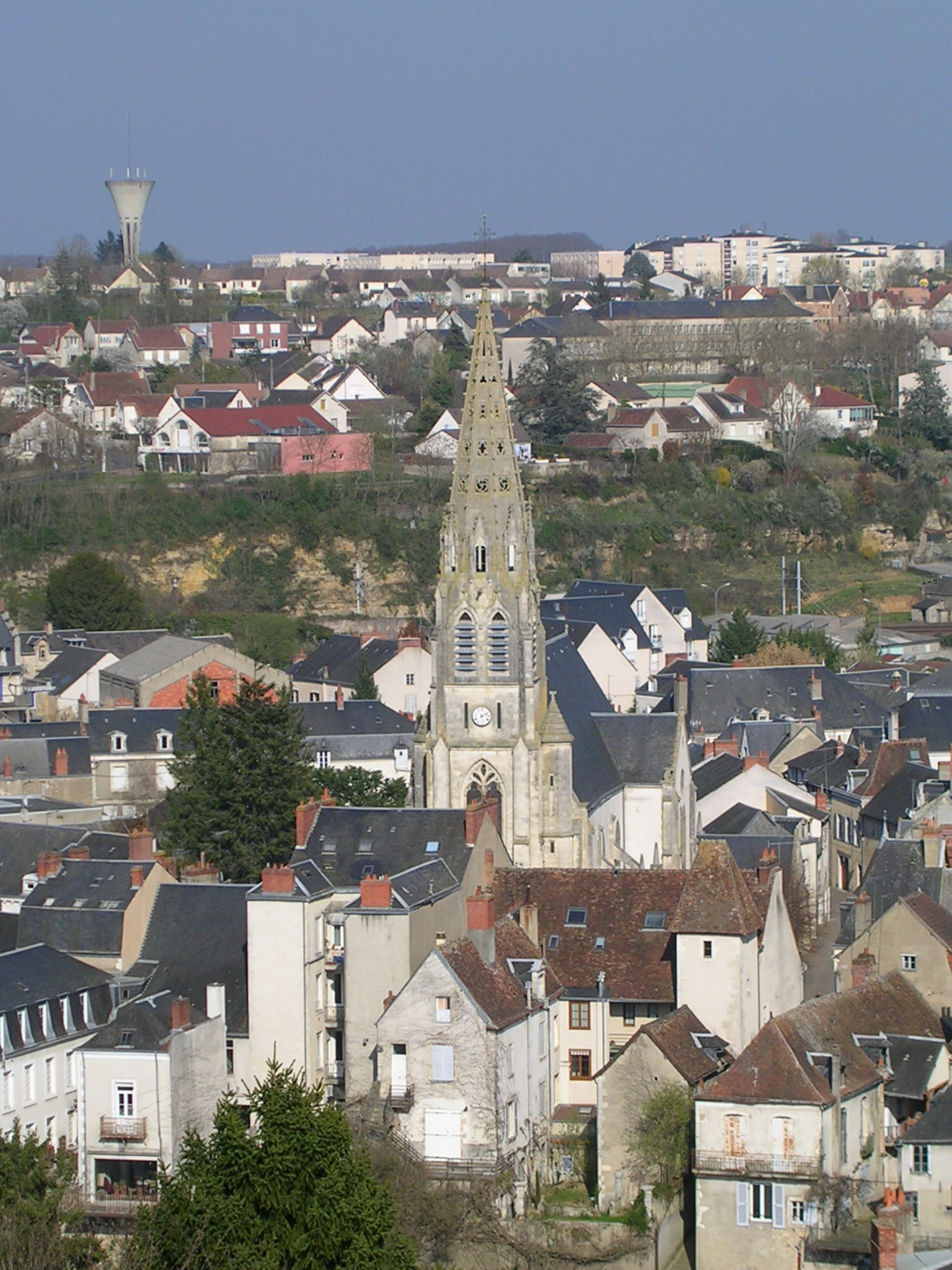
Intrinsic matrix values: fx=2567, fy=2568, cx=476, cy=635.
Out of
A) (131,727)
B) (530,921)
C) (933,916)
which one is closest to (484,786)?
(530,921)

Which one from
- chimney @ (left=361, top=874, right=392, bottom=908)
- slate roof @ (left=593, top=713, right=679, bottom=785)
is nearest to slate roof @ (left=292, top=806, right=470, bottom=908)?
chimney @ (left=361, top=874, right=392, bottom=908)

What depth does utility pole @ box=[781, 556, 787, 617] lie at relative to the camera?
285 feet

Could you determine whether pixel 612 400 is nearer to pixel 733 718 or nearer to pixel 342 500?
pixel 342 500

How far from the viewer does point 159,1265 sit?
2789 cm

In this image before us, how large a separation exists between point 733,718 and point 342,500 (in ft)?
89.0

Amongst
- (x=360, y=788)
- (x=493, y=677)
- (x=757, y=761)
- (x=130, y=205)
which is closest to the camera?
(x=493, y=677)

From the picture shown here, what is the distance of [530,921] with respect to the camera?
3775 centimetres

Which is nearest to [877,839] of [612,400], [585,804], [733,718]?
[585,804]

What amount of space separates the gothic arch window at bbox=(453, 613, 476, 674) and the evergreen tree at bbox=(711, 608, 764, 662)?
26042 mm

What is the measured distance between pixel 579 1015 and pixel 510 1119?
289 cm

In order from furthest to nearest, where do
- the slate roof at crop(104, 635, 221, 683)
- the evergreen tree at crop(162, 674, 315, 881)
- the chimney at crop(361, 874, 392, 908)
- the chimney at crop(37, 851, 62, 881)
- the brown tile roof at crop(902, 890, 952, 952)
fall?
the slate roof at crop(104, 635, 221, 683)
the evergreen tree at crop(162, 674, 315, 881)
the chimney at crop(37, 851, 62, 881)
the brown tile roof at crop(902, 890, 952, 952)
the chimney at crop(361, 874, 392, 908)

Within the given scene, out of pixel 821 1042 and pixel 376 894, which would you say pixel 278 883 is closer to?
pixel 376 894

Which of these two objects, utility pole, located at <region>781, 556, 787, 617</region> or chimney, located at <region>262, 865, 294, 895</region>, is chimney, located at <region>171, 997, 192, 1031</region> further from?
utility pole, located at <region>781, 556, 787, 617</region>

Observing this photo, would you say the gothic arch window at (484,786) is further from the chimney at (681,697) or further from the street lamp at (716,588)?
the street lamp at (716,588)
